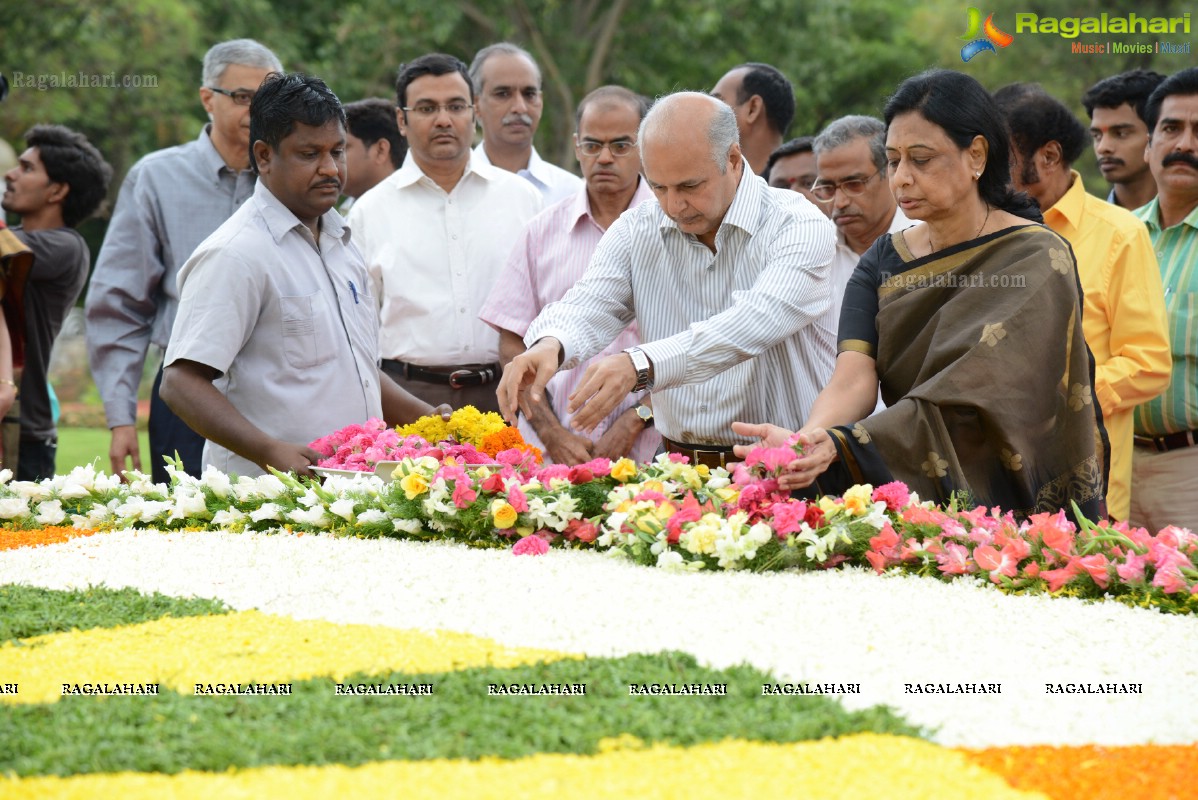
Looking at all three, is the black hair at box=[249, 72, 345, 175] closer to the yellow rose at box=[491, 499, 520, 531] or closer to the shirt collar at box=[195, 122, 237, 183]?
the shirt collar at box=[195, 122, 237, 183]

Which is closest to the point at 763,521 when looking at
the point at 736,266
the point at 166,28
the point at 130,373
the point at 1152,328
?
the point at 736,266

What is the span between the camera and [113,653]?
2.77 meters

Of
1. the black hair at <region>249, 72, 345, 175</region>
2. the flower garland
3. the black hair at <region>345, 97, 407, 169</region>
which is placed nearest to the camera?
the flower garland

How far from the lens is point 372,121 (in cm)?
718

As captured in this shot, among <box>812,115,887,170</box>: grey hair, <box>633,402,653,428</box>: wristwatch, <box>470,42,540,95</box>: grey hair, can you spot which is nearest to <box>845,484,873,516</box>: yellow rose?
<box>633,402,653,428</box>: wristwatch

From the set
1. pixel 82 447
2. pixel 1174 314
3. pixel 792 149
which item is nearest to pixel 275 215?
pixel 792 149

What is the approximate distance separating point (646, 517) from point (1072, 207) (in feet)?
7.92

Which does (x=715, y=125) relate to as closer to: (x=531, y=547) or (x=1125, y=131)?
(x=531, y=547)

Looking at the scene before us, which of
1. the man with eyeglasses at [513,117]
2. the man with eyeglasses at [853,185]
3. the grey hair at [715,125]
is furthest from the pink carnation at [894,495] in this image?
the man with eyeglasses at [513,117]

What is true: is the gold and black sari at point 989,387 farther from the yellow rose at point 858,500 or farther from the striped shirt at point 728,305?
the striped shirt at point 728,305

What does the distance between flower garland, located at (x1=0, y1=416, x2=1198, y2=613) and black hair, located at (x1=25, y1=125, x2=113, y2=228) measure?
2499 mm

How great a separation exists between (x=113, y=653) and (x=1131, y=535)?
242 cm

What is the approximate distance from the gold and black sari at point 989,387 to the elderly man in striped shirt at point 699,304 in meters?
0.40

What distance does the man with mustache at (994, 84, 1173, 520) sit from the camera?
15.0ft
